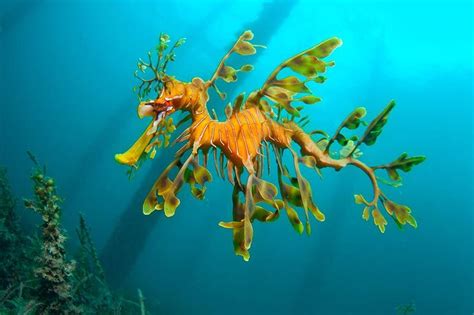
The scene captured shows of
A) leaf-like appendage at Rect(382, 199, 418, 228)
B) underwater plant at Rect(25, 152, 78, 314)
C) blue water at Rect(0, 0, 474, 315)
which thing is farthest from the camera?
blue water at Rect(0, 0, 474, 315)

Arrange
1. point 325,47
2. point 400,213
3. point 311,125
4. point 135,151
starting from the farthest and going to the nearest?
point 311,125
point 400,213
point 325,47
point 135,151

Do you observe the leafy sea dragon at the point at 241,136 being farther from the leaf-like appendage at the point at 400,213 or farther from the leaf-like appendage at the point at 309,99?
the leaf-like appendage at the point at 400,213

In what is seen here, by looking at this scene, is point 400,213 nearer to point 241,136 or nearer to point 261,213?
point 261,213

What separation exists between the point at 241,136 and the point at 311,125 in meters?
16.1

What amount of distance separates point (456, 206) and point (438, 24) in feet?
30.8

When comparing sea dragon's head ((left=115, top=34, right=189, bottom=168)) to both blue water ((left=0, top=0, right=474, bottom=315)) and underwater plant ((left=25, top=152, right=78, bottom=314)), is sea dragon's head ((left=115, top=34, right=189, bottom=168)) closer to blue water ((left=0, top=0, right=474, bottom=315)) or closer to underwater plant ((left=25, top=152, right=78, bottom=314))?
underwater plant ((left=25, top=152, right=78, bottom=314))

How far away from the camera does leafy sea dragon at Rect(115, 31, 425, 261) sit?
1247 millimetres

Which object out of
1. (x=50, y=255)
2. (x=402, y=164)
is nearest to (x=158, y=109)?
(x=402, y=164)

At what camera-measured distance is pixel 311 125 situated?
670 inches

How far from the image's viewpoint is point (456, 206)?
58.6 ft

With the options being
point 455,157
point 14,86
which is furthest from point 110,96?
point 455,157

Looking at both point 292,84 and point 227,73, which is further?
point 227,73

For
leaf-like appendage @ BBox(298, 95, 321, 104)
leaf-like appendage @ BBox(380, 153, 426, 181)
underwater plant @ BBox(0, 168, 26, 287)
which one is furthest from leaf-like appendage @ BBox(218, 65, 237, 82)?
underwater plant @ BBox(0, 168, 26, 287)

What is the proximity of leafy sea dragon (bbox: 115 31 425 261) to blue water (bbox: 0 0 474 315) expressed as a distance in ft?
33.1
